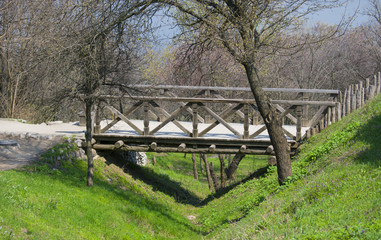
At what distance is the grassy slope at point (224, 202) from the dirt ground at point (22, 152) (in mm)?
480

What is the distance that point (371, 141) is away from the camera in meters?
8.54

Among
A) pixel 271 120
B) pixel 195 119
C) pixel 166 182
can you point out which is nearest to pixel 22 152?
pixel 195 119

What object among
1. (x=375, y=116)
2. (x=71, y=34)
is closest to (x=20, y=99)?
(x=71, y=34)

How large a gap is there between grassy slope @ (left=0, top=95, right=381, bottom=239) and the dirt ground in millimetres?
480

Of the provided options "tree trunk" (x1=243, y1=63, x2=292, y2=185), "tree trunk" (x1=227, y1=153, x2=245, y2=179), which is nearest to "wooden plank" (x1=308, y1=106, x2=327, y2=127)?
"tree trunk" (x1=227, y1=153, x2=245, y2=179)

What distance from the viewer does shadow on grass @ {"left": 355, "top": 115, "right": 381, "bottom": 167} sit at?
752cm

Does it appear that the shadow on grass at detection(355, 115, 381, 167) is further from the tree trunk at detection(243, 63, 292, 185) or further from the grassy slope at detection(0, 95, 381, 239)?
the tree trunk at detection(243, 63, 292, 185)

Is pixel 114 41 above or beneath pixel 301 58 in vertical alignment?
beneath

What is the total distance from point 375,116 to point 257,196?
336 cm

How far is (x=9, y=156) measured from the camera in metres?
11.0

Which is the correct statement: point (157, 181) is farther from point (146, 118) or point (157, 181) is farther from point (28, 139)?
point (28, 139)

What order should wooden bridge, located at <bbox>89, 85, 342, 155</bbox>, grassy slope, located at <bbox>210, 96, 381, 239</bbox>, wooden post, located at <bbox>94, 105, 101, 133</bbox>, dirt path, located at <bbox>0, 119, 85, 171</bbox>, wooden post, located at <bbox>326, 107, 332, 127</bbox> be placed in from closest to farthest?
grassy slope, located at <bbox>210, 96, 381, 239</bbox>, dirt path, located at <bbox>0, 119, 85, 171</bbox>, wooden bridge, located at <bbox>89, 85, 342, 155</bbox>, wooden post, located at <bbox>94, 105, 101, 133</bbox>, wooden post, located at <bbox>326, 107, 332, 127</bbox>

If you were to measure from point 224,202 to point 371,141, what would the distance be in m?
5.24

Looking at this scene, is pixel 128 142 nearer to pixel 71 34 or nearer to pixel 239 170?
pixel 71 34
